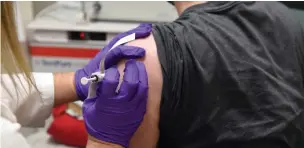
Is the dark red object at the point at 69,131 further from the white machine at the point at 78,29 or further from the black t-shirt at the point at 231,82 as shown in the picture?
the black t-shirt at the point at 231,82

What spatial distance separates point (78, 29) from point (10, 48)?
2.95ft

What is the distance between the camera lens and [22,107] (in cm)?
99

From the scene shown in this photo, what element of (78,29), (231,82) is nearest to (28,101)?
(231,82)

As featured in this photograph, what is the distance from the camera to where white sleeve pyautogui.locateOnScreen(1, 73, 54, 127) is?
0.90 meters

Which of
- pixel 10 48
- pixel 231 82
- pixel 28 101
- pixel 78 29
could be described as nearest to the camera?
pixel 10 48

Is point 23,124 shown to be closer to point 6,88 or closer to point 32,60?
point 6,88

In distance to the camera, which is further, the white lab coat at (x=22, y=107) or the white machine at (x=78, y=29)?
the white machine at (x=78, y=29)

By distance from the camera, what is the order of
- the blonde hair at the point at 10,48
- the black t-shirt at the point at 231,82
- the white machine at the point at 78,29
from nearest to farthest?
1. the blonde hair at the point at 10,48
2. the black t-shirt at the point at 231,82
3. the white machine at the point at 78,29

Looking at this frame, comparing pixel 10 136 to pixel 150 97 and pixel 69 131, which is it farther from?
pixel 69 131

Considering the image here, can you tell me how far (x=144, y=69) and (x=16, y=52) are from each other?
251 millimetres

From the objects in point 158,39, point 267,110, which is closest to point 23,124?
point 158,39

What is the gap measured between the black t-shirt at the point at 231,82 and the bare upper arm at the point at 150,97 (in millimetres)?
12

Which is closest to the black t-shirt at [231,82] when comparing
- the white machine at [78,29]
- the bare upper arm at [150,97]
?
the bare upper arm at [150,97]

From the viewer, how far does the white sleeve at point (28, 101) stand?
2.94ft
